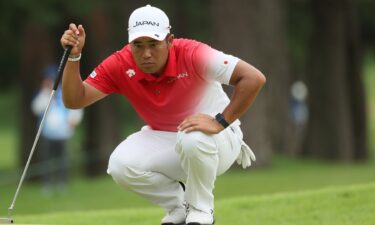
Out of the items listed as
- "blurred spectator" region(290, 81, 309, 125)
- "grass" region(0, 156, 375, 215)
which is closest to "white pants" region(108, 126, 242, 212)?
"grass" region(0, 156, 375, 215)

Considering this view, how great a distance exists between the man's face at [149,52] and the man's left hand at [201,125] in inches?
16.0

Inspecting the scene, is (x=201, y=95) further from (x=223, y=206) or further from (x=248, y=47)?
(x=248, y=47)

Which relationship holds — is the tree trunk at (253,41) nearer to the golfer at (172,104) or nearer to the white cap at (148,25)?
the golfer at (172,104)

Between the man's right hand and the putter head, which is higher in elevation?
the man's right hand

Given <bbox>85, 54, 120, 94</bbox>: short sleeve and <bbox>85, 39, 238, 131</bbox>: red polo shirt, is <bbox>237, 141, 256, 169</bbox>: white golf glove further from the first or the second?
<bbox>85, 54, 120, 94</bbox>: short sleeve

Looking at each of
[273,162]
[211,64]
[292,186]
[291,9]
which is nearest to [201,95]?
[211,64]

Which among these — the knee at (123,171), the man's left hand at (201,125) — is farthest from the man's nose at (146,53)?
the knee at (123,171)

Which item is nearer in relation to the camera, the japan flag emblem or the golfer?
the golfer

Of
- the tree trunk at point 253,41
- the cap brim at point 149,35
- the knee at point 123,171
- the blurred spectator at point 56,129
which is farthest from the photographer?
the tree trunk at point 253,41

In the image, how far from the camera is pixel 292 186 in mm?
16562

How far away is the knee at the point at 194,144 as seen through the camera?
22.2 feet

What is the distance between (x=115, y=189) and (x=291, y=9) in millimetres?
10369

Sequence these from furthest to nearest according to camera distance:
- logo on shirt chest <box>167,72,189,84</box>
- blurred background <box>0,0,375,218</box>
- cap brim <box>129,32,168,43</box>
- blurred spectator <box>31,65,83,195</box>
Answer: blurred background <box>0,0,375,218</box> < blurred spectator <box>31,65,83,195</box> < logo on shirt chest <box>167,72,189,84</box> < cap brim <box>129,32,168,43</box>

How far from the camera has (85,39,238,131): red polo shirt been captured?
6.81 m
